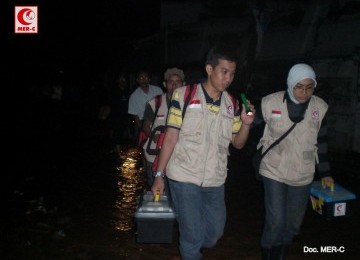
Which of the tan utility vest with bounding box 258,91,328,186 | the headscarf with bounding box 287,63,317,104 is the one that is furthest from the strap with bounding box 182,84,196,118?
the headscarf with bounding box 287,63,317,104

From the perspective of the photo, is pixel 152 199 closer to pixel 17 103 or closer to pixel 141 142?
pixel 141 142

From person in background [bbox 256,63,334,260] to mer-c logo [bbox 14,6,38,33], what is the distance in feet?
72.1

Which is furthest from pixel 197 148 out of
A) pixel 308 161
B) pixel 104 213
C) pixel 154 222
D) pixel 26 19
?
pixel 26 19

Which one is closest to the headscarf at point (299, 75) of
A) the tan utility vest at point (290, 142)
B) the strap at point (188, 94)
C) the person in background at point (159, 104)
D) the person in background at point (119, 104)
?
the tan utility vest at point (290, 142)

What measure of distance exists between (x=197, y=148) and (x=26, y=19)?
2287cm

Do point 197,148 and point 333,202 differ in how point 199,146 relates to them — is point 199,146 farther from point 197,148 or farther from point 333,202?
point 333,202

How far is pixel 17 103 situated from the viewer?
2291 centimetres

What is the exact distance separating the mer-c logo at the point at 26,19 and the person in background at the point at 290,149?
22.0 m

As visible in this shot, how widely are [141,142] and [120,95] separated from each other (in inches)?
197

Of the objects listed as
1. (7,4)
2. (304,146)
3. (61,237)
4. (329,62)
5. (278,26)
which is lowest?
(61,237)

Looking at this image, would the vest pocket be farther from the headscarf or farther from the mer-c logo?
the mer-c logo

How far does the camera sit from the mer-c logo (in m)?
22.6

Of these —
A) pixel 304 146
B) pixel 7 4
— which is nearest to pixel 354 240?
pixel 304 146

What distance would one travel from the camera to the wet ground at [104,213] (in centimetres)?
466
